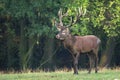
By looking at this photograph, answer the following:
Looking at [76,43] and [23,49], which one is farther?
[23,49]

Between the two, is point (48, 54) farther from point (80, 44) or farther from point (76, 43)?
point (76, 43)

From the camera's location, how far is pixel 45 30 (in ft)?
101

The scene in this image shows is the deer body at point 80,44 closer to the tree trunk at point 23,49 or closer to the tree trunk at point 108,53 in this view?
the tree trunk at point 108,53

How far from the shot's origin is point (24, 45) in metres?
34.4

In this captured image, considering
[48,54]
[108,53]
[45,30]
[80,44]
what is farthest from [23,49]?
[80,44]

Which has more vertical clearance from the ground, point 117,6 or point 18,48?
point 117,6

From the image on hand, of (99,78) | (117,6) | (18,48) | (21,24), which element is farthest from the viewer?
(18,48)

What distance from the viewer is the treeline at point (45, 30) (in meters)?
30.6

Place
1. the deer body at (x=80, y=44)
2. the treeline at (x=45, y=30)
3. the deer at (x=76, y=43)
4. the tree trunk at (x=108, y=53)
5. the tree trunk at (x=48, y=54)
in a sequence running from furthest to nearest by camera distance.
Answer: the tree trunk at (x=48, y=54) → the tree trunk at (x=108, y=53) → the treeline at (x=45, y=30) → the deer body at (x=80, y=44) → the deer at (x=76, y=43)

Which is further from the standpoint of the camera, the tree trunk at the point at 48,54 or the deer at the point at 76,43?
the tree trunk at the point at 48,54

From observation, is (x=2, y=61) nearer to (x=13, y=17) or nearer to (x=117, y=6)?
(x=13, y=17)

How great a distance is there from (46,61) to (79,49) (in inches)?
537

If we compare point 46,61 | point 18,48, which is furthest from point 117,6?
point 18,48

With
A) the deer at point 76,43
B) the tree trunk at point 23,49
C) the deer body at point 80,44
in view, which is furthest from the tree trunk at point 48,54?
the deer body at point 80,44
